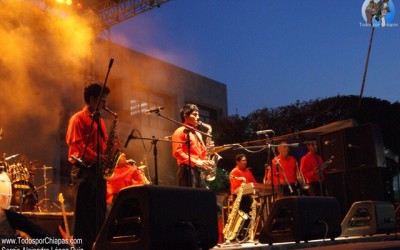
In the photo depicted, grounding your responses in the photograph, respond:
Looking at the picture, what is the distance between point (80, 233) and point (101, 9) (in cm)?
1306

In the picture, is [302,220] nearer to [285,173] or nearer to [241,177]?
[285,173]

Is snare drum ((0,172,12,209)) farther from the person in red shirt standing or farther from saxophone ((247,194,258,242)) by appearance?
saxophone ((247,194,258,242))

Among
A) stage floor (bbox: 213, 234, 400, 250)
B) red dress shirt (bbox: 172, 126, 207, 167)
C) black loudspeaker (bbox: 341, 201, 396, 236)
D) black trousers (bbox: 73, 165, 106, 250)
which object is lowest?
stage floor (bbox: 213, 234, 400, 250)

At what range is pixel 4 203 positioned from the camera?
28.1 feet

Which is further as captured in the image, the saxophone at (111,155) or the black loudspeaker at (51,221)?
the black loudspeaker at (51,221)

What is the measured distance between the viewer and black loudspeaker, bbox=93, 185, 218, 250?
12.6 feet

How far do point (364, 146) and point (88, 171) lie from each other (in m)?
5.37

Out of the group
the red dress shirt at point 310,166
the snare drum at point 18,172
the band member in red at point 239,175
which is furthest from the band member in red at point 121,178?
the red dress shirt at point 310,166

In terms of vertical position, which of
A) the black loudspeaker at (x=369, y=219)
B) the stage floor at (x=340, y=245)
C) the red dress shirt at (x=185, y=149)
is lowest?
the stage floor at (x=340, y=245)

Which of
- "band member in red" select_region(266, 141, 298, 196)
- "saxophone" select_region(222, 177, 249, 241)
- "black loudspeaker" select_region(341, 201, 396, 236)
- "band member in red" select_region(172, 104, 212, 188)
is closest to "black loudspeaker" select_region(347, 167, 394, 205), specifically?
"black loudspeaker" select_region(341, 201, 396, 236)

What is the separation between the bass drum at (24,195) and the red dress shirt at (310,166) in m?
6.21

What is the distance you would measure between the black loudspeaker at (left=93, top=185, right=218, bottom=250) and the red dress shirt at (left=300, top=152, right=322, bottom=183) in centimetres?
537

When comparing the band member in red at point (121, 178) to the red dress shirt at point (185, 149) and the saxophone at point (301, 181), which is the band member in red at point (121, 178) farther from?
the saxophone at point (301, 181)

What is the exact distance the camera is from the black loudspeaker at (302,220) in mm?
5698
